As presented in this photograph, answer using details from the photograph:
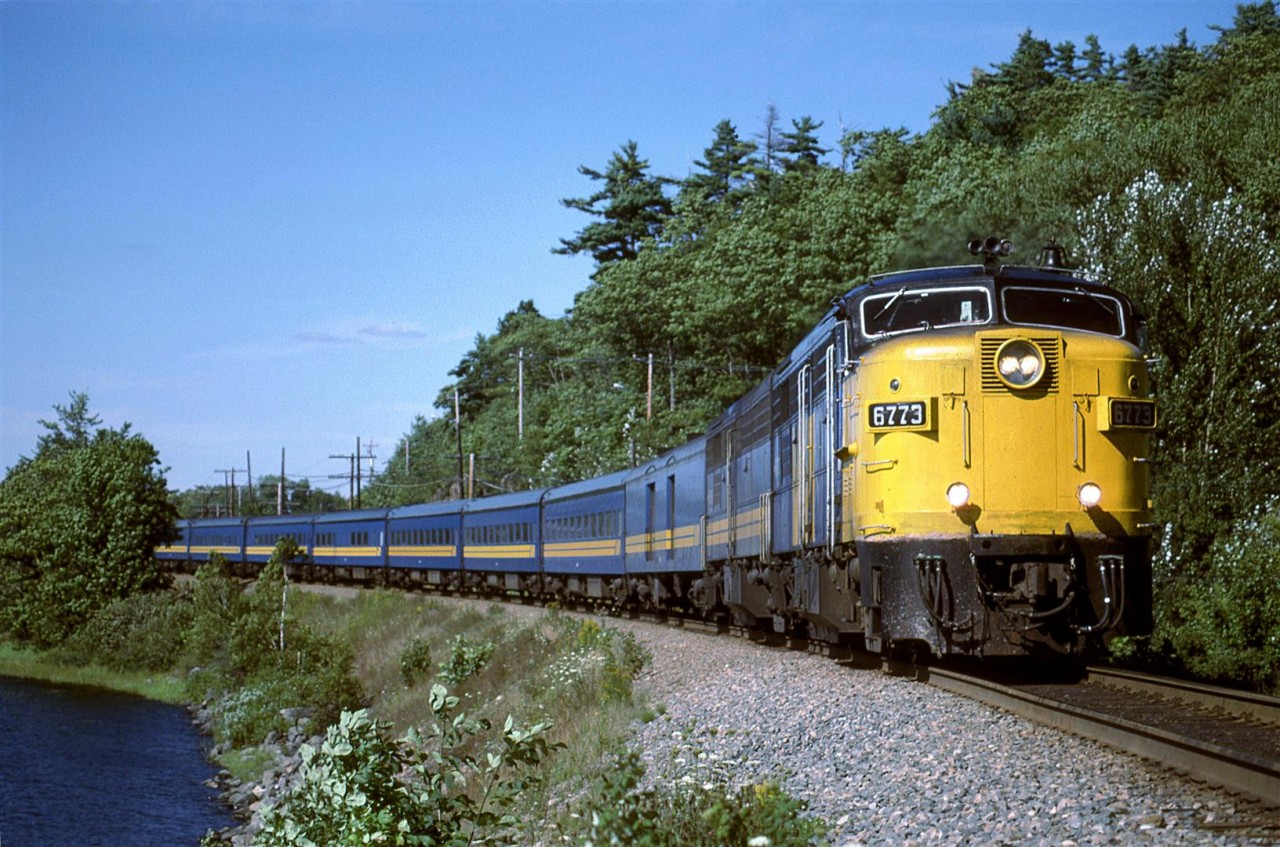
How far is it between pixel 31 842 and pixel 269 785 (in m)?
4.97

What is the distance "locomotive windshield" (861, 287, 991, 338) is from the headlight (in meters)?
0.41

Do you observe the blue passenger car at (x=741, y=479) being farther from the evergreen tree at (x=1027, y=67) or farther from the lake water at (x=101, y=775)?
the evergreen tree at (x=1027, y=67)

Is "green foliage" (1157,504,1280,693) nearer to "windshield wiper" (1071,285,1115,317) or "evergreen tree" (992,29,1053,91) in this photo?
"windshield wiper" (1071,285,1115,317)

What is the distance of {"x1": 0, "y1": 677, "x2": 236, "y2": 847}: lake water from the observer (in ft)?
81.5

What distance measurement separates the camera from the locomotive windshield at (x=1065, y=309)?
13.1 meters

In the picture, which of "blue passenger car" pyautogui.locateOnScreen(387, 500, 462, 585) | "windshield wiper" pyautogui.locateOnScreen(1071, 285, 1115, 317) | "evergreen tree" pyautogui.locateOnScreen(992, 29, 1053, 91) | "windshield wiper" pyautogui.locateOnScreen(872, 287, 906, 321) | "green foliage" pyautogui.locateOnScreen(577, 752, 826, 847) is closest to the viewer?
"green foliage" pyautogui.locateOnScreen(577, 752, 826, 847)

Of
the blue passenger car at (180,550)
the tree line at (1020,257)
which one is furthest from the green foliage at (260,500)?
the blue passenger car at (180,550)

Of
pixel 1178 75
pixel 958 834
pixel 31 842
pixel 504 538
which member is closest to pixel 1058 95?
pixel 1178 75

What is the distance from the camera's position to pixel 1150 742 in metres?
9.38

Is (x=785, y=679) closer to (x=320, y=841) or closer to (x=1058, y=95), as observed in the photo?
(x=320, y=841)

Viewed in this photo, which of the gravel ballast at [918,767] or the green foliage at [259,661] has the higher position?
the gravel ballast at [918,767]

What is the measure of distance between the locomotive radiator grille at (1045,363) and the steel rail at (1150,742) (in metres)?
2.70

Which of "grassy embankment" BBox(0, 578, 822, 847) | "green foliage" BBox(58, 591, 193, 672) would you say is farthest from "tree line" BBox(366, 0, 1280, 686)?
"green foliage" BBox(58, 591, 193, 672)

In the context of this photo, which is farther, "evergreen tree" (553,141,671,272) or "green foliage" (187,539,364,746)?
"evergreen tree" (553,141,671,272)
